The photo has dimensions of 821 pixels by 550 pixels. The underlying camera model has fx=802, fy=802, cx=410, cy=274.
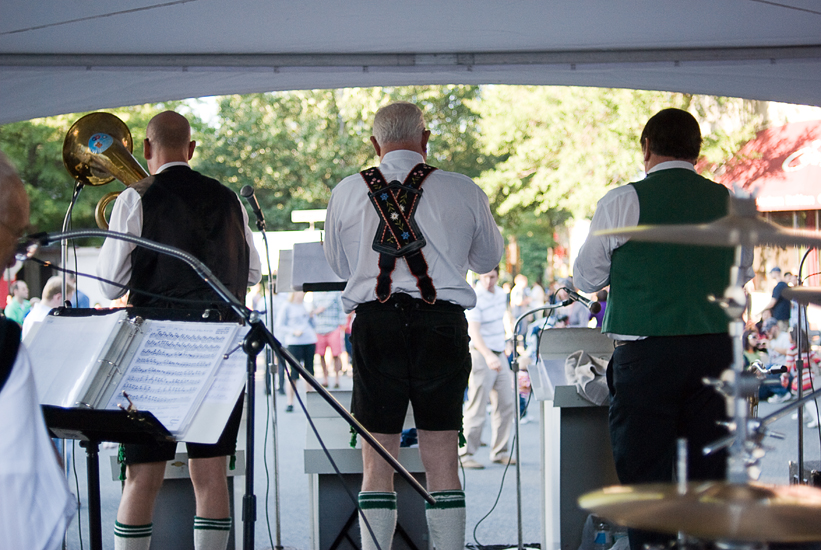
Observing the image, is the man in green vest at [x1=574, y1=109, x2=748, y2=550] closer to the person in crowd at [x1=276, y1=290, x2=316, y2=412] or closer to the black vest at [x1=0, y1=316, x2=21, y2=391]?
the black vest at [x1=0, y1=316, x2=21, y2=391]

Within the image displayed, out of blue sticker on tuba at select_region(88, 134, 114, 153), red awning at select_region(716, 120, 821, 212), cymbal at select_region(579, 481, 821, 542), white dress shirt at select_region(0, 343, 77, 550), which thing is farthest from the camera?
red awning at select_region(716, 120, 821, 212)

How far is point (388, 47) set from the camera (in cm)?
377

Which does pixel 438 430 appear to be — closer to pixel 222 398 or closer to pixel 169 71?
pixel 222 398

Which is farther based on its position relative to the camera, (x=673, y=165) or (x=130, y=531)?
(x=673, y=165)

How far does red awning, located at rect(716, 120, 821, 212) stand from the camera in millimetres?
14617

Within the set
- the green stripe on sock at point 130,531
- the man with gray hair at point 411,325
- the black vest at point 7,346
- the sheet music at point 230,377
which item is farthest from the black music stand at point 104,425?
the man with gray hair at point 411,325

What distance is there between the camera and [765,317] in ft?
36.2

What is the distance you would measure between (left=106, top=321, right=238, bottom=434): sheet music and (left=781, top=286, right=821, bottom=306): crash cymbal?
177 cm

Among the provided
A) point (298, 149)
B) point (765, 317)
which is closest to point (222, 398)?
point (765, 317)

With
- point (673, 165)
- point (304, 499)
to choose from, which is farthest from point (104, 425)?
point (304, 499)

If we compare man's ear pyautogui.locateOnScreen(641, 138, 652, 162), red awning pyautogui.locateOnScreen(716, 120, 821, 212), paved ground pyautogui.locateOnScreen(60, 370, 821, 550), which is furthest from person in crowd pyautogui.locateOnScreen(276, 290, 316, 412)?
red awning pyautogui.locateOnScreen(716, 120, 821, 212)

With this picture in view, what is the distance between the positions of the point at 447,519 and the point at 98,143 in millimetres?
2245

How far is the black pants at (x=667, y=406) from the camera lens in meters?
3.00

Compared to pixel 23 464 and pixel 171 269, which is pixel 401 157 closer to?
pixel 171 269
